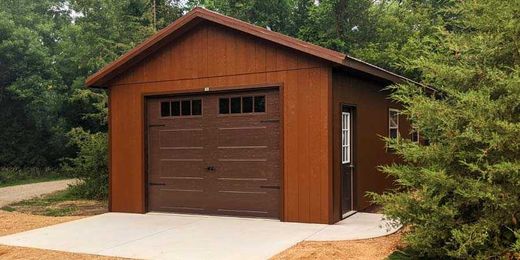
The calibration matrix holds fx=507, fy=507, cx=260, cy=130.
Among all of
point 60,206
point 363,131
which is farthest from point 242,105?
point 60,206

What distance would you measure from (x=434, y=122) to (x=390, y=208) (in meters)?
1.09

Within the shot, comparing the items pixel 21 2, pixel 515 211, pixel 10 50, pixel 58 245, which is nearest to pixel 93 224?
pixel 58 245

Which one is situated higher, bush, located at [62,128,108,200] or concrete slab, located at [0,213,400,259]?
bush, located at [62,128,108,200]

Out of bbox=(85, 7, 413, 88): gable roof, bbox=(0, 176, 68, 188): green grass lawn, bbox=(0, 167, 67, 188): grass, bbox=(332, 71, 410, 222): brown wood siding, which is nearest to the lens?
bbox=(85, 7, 413, 88): gable roof

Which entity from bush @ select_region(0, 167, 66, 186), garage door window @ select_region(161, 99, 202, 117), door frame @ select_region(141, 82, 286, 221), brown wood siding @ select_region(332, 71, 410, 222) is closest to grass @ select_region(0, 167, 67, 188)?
bush @ select_region(0, 167, 66, 186)

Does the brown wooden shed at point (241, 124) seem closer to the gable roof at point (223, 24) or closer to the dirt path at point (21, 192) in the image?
the gable roof at point (223, 24)

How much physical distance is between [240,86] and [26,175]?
50.3ft

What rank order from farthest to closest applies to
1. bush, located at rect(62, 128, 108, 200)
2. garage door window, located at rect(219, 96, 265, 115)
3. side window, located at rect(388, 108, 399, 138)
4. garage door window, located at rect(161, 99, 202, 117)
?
bush, located at rect(62, 128, 108, 200), side window, located at rect(388, 108, 399, 138), garage door window, located at rect(161, 99, 202, 117), garage door window, located at rect(219, 96, 265, 115)

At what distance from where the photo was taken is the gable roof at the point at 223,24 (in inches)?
316

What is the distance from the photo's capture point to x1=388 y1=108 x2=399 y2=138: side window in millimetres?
11312

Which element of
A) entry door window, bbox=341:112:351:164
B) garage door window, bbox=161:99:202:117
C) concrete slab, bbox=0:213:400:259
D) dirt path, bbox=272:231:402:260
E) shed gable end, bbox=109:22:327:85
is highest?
shed gable end, bbox=109:22:327:85

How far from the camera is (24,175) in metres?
20.8

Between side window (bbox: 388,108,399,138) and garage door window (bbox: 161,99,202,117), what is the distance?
437cm

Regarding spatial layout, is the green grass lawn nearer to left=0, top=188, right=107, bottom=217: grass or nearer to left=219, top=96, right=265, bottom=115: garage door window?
left=0, top=188, right=107, bottom=217: grass
